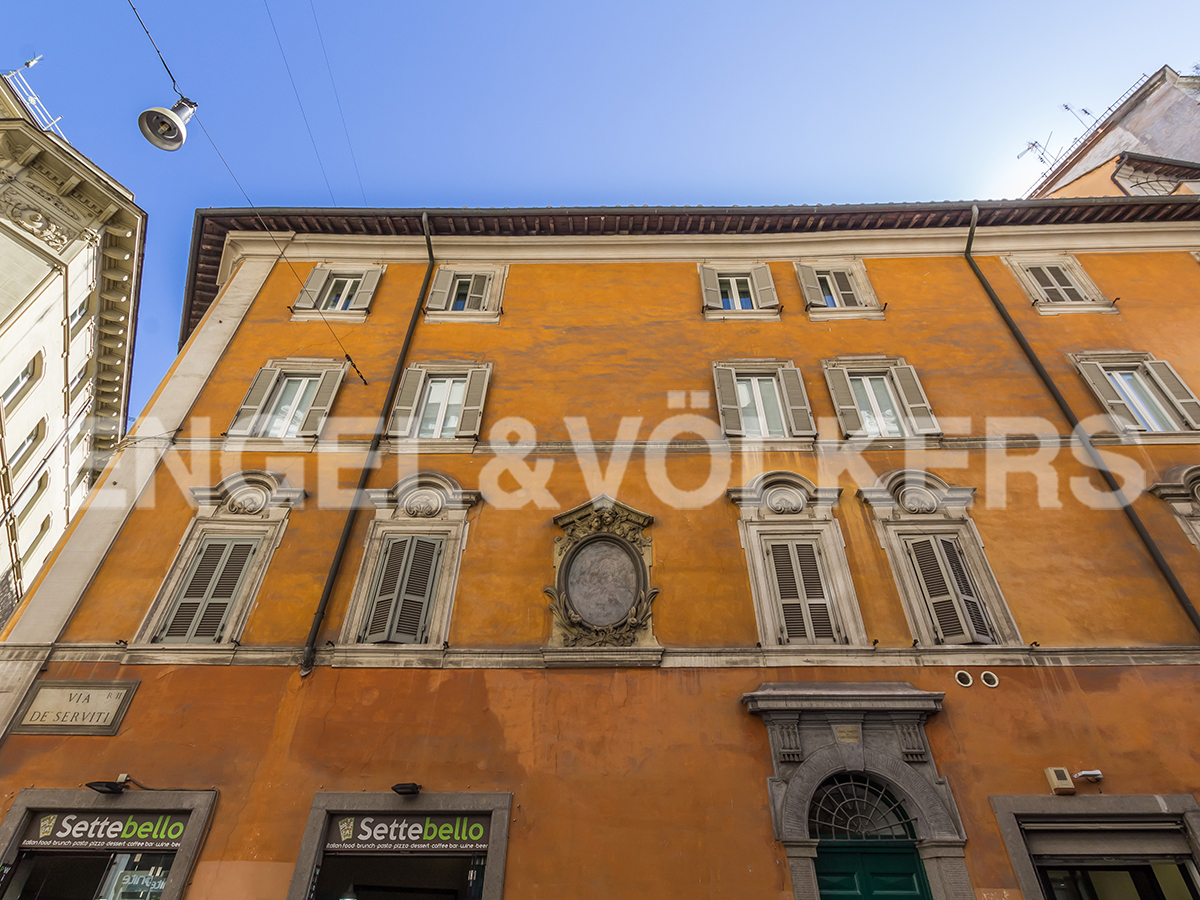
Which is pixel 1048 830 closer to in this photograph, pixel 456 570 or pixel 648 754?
pixel 648 754

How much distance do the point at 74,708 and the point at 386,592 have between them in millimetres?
3927

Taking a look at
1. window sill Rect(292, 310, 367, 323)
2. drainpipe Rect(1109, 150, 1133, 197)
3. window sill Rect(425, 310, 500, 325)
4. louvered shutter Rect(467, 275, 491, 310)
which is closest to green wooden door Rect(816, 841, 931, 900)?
window sill Rect(425, 310, 500, 325)

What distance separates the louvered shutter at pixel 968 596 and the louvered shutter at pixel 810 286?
541 cm

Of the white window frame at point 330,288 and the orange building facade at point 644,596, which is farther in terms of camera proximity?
the white window frame at point 330,288

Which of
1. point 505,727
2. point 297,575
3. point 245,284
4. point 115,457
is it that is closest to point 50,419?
point 245,284

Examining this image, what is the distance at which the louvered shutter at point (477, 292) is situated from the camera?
13.8 m

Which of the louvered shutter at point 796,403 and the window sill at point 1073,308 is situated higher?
the window sill at point 1073,308

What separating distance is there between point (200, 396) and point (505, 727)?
817cm

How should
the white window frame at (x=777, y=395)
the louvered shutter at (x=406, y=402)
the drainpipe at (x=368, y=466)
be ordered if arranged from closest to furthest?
the drainpipe at (x=368, y=466) < the white window frame at (x=777, y=395) < the louvered shutter at (x=406, y=402)

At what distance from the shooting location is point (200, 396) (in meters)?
12.1

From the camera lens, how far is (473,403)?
1188cm

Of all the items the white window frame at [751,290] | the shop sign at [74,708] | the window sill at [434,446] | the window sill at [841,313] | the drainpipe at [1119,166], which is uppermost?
the drainpipe at [1119,166]

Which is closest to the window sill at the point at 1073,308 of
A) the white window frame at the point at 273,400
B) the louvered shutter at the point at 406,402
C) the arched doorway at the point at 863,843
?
the arched doorway at the point at 863,843

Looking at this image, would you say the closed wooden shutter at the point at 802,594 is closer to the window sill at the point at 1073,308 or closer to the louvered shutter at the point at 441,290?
the window sill at the point at 1073,308
